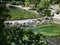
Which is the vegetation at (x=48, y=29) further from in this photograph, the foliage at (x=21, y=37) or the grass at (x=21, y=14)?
the foliage at (x=21, y=37)

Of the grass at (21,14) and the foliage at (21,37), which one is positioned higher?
the foliage at (21,37)

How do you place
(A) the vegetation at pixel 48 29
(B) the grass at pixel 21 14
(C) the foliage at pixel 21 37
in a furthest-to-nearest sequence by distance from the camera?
(B) the grass at pixel 21 14 → (A) the vegetation at pixel 48 29 → (C) the foliage at pixel 21 37

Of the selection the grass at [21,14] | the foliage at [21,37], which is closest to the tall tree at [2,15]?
the foliage at [21,37]

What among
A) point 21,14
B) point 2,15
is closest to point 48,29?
point 21,14

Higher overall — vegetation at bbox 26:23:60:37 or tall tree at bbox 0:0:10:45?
tall tree at bbox 0:0:10:45

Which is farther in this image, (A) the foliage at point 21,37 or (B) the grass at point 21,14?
(B) the grass at point 21,14

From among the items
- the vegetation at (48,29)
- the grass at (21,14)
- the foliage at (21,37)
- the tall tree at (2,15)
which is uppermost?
the tall tree at (2,15)

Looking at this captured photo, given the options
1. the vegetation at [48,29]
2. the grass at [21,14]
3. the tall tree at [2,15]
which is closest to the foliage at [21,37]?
the tall tree at [2,15]

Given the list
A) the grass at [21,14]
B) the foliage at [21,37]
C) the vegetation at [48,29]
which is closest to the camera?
the foliage at [21,37]

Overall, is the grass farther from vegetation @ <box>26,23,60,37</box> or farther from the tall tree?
the tall tree

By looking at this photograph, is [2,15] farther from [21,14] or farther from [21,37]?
[21,14]

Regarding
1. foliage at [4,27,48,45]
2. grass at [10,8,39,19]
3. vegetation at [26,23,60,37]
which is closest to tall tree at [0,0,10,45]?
foliage at [4,27,48,45]
